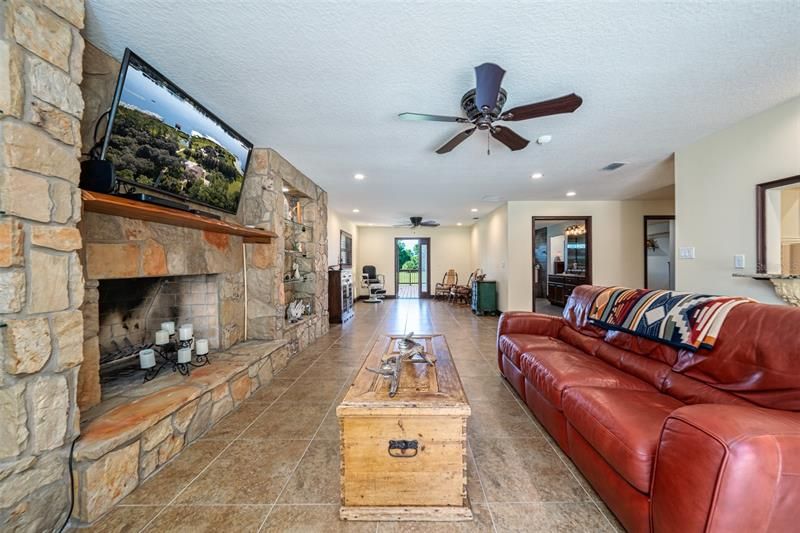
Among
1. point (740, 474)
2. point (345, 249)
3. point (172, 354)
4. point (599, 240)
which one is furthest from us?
point (345, 249)

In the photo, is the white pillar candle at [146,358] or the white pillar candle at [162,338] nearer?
the white pillar candle at [146,358]

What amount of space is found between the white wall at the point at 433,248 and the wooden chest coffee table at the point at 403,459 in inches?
324

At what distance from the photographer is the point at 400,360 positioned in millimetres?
1803

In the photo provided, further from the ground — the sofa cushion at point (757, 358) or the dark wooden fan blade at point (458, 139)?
the dark wooden fan blade at point (458, 139)

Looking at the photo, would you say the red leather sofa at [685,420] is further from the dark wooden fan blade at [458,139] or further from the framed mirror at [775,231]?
the dark wooden fan blade at [458,139]

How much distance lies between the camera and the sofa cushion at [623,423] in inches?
43.8

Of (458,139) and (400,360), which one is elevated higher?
(458,139)

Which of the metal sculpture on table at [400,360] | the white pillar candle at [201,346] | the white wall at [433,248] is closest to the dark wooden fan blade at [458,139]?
the metal sculpture on table at [400,360]

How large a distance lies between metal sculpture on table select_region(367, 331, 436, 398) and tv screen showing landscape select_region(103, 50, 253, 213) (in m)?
1.89

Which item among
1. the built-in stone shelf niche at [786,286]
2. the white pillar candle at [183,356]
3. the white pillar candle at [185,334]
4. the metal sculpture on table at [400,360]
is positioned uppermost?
the built-in stone shelf niche at [786,286]

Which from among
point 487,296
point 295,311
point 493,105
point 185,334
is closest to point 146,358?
point 185,334

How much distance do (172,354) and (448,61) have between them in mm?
3100

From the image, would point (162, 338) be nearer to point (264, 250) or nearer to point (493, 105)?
point (264, 250)

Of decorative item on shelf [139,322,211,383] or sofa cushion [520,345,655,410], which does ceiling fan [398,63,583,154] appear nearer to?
sofa cushion [520,345,655,410]
